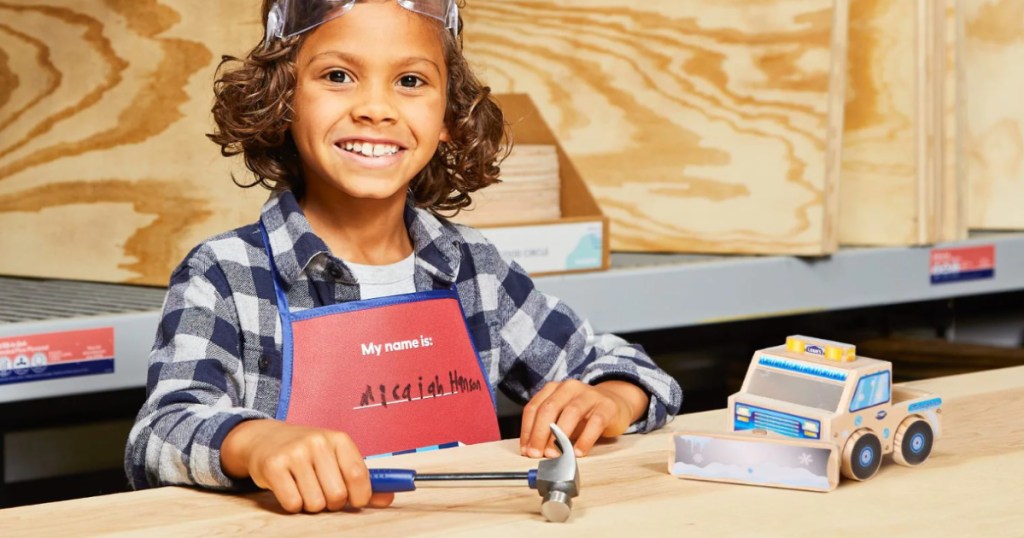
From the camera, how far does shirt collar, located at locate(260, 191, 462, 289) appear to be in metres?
1.21

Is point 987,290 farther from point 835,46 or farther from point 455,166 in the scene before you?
point 455,166

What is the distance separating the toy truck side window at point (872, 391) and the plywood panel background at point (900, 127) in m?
1.24

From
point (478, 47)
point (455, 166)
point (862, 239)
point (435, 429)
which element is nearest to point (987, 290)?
point (862, 239)

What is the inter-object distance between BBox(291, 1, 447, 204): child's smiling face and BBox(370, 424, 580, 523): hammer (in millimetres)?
429

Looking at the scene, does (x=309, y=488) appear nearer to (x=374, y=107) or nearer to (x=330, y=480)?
(x=330, y=480)

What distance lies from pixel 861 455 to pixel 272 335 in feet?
1.79

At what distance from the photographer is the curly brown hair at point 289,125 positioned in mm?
1275

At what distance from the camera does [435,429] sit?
4.01 ft

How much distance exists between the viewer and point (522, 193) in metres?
1.93

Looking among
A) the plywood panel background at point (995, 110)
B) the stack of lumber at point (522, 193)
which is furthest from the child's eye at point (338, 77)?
the plywood panel background at point (995, 110)

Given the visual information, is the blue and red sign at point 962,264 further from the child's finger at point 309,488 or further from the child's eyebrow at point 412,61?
the child's finger at point 309,488

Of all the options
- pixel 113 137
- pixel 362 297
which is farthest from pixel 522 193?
pixel 362 297

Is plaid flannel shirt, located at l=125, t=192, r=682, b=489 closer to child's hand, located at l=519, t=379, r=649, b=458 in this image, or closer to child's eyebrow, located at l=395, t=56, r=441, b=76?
child's hand, located at l=519, t=379, r=649, b=458

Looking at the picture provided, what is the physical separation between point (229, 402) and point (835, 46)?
4.15ft
